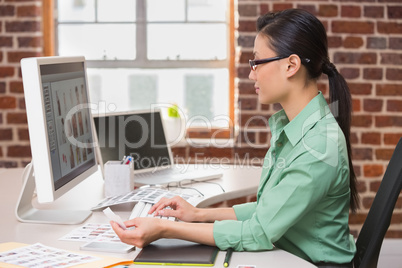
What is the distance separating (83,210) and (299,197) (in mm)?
799

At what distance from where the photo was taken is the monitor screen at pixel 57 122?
1.50 m

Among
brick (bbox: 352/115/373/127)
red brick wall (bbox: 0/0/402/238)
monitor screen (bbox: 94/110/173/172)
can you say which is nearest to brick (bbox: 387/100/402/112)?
red brick wall (bbox: 0/0/402/238)

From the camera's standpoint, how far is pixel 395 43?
3.12 metres

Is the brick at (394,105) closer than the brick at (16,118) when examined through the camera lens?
Yes

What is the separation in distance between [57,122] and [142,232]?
0.49 m

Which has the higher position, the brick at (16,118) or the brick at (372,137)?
the brick at (16,118)

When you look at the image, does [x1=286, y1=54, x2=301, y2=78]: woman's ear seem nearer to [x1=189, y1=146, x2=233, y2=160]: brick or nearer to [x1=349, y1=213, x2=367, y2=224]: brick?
[x1=189, y1=146, x2=233, y2=160]: brick

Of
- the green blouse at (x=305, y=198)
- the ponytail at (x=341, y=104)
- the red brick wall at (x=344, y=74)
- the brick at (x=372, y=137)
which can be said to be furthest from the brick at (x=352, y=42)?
the green blouse at (x=305, y=198)

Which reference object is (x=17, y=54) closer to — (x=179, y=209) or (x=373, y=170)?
(x=179, y=209)

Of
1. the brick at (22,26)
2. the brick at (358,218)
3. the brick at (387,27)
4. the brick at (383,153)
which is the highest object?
the brick at (22,26)

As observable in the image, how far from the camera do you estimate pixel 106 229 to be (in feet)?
5.16

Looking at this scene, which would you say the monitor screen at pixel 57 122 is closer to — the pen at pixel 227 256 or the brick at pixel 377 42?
the pen at pixel 227 256

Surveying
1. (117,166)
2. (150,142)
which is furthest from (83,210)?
(150,142)

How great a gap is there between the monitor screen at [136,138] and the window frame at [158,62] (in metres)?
0.83
